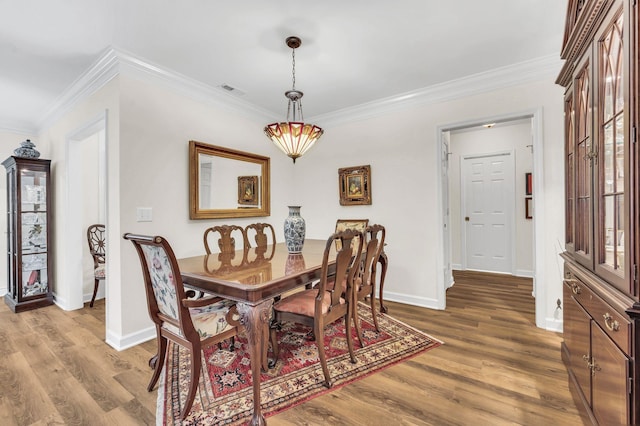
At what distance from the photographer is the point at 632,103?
104 centimetres

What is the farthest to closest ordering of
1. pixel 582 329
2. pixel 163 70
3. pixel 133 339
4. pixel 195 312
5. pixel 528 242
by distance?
1. pixel 528 242
2. pixel 163 70
3. pixel 133 339
4. pixel 195 312
5. pixel 582 329

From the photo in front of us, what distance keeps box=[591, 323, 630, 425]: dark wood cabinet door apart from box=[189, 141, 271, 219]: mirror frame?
10.4ft

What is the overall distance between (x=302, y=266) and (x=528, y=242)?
14.7 feet

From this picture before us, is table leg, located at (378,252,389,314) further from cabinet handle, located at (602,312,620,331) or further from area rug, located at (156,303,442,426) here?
cabinet handle, located at (602,312,620,331)

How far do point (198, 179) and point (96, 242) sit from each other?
2.02 meters

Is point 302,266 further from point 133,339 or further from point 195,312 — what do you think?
point 133,339

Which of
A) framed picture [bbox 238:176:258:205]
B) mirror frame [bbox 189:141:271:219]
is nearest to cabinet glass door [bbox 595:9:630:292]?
mirror frame [bbox 189:141:271:219]

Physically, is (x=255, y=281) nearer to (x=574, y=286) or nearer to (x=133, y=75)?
(x=574, y=286)

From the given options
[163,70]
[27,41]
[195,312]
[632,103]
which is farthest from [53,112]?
[632,103]

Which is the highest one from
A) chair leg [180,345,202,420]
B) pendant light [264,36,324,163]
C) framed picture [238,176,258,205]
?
pendant light [264,36,324,163]

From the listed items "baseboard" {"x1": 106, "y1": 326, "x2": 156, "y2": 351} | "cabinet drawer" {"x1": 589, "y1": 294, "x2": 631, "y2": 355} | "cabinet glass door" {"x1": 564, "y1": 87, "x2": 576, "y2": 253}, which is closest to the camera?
"cabinet drawer" {"x1": 589, "y1": 294, "x2": 631, "y2": 355}

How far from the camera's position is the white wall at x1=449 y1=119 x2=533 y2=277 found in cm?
479

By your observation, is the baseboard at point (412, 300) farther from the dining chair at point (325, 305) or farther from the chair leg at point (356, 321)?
the dining chair at point (325, 305)

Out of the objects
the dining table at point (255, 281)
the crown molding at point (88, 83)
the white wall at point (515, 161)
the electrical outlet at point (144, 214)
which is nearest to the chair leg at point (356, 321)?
the dining table at point (255, 281)
